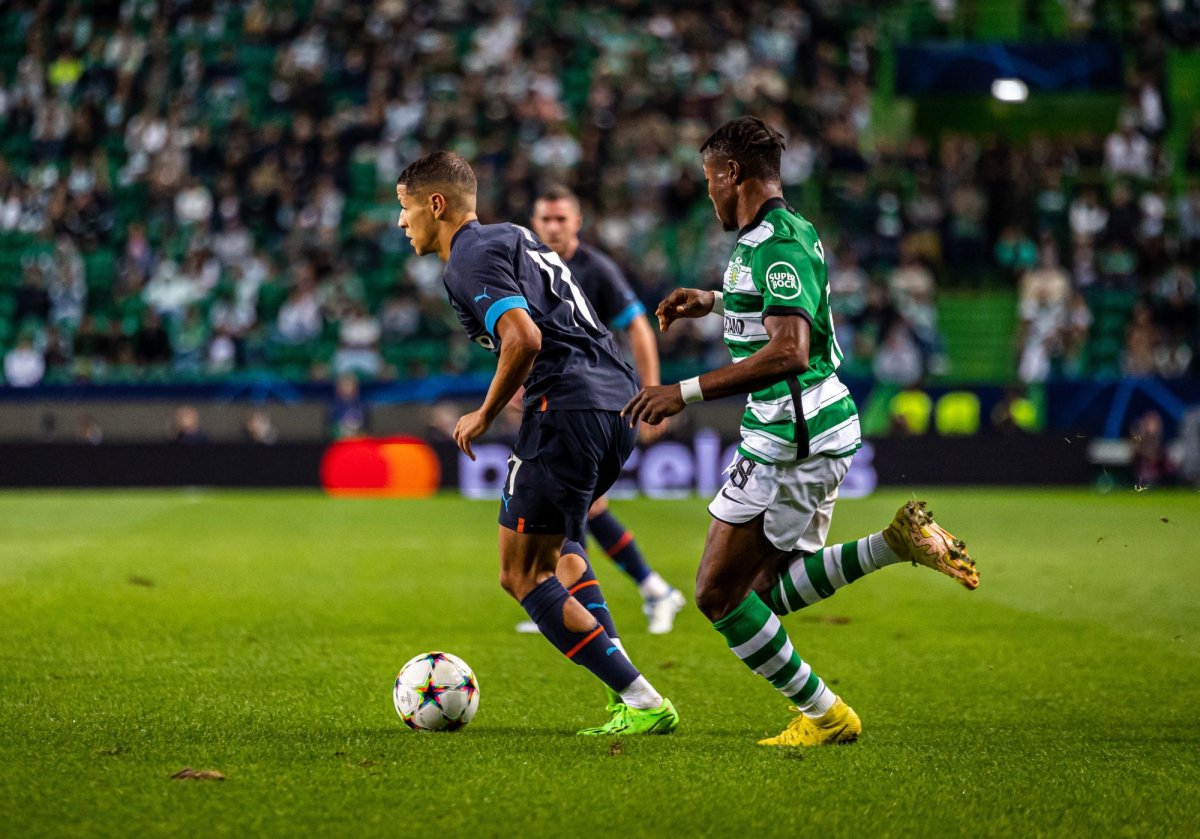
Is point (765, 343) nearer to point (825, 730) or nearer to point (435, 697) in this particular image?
point (825, 730)

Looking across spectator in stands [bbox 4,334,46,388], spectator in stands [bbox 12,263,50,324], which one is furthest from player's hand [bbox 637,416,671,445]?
spectator in stands [bbox 12,263,50,324]

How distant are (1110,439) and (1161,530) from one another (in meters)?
6.18

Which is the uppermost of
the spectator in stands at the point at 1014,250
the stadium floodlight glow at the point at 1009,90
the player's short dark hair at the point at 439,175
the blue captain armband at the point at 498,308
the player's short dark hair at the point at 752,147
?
the stadium floodlight glow at the point at 1009,90

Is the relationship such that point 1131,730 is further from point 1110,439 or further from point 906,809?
point 1110,439

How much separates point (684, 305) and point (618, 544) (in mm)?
2903

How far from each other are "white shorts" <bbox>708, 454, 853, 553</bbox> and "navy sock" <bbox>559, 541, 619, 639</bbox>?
0.93 metres

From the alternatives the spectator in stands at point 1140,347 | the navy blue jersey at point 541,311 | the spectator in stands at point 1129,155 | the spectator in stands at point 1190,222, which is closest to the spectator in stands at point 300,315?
the spectator in stands at point 1140,347

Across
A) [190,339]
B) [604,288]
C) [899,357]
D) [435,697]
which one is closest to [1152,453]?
[899,357]

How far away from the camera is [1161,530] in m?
13.6

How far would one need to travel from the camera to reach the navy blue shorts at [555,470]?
509 centimetres

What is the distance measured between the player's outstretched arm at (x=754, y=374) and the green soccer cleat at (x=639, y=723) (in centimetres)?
117

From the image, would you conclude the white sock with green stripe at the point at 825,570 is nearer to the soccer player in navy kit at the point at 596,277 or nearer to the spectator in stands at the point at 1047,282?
the soccer player in navy kit at the point at 596,277

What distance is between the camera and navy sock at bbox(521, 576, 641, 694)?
5.05m

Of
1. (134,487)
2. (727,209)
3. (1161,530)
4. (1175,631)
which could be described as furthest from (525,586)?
(134,487)
